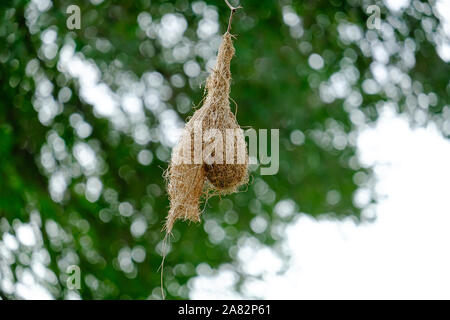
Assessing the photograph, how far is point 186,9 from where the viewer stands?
3139 mm

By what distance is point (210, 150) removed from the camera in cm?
173

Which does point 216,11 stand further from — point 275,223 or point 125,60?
Answer: point 275,223

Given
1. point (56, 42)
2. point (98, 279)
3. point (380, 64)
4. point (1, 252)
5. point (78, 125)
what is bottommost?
point (98, 279)

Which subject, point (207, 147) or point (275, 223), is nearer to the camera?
point (207, 147)

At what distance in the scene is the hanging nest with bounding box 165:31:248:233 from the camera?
5.64 ft

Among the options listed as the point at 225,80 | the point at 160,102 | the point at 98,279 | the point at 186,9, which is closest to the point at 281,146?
the point at 160,102

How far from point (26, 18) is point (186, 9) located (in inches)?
30.1

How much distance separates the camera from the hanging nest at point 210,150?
67.6 inches

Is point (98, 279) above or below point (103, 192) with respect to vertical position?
below

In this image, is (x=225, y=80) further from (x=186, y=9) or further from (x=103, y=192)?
(x=103, y=192)

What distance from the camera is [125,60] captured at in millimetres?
3156

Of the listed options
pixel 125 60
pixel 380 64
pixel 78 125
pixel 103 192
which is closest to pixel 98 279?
pixel 103 192

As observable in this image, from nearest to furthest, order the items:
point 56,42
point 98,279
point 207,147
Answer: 1. point 207,147
2. point 56,42
3. point 98,279

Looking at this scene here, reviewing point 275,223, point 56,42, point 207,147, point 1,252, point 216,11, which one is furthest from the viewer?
point 275,223
